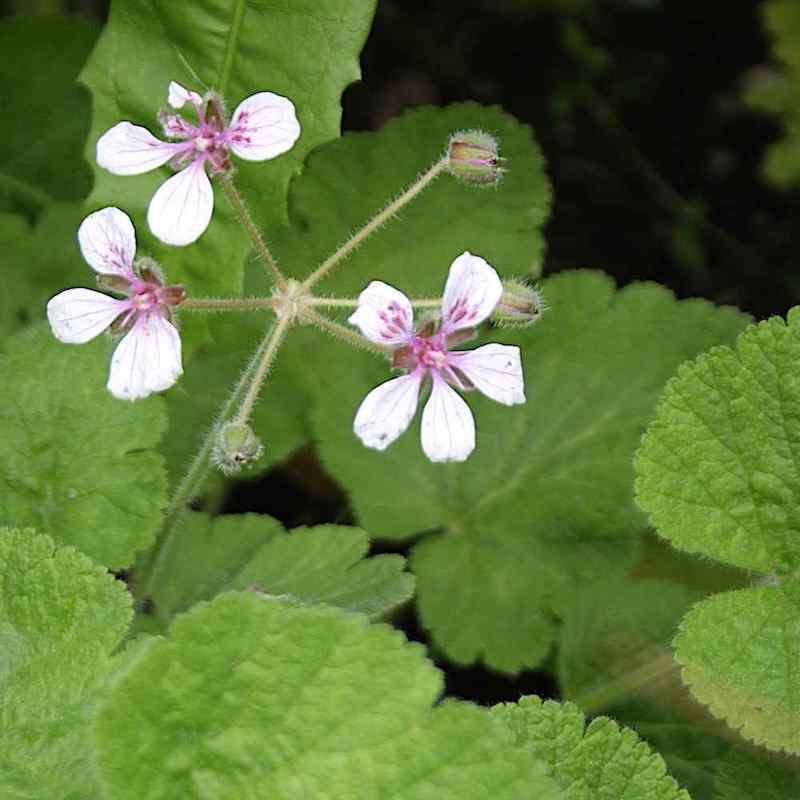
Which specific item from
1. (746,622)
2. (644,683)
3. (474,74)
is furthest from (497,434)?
(474,74)

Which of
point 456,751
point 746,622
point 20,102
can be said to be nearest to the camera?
point 456,751

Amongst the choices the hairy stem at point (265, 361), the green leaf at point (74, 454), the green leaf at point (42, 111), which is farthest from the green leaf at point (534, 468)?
the green leaf at point (42, 111)

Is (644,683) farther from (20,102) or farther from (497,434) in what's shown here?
(20,102)

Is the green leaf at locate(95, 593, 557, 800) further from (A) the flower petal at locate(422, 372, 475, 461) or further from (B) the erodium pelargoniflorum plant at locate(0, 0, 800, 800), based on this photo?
(A) the flower petal at locate(422, 372, 475, 461)

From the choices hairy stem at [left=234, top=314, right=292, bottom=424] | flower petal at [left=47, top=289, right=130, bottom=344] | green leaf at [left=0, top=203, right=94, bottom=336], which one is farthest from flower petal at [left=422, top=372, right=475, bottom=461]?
green leaf at [left=0, top=203, right=94, bottom=336]

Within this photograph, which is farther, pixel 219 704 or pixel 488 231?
pixel 488 231

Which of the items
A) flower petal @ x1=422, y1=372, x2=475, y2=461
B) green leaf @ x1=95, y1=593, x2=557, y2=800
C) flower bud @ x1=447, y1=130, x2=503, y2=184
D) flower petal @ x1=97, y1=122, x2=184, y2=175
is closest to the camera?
green leaf @ x1=95, y1=593, x2=557, y2=800
